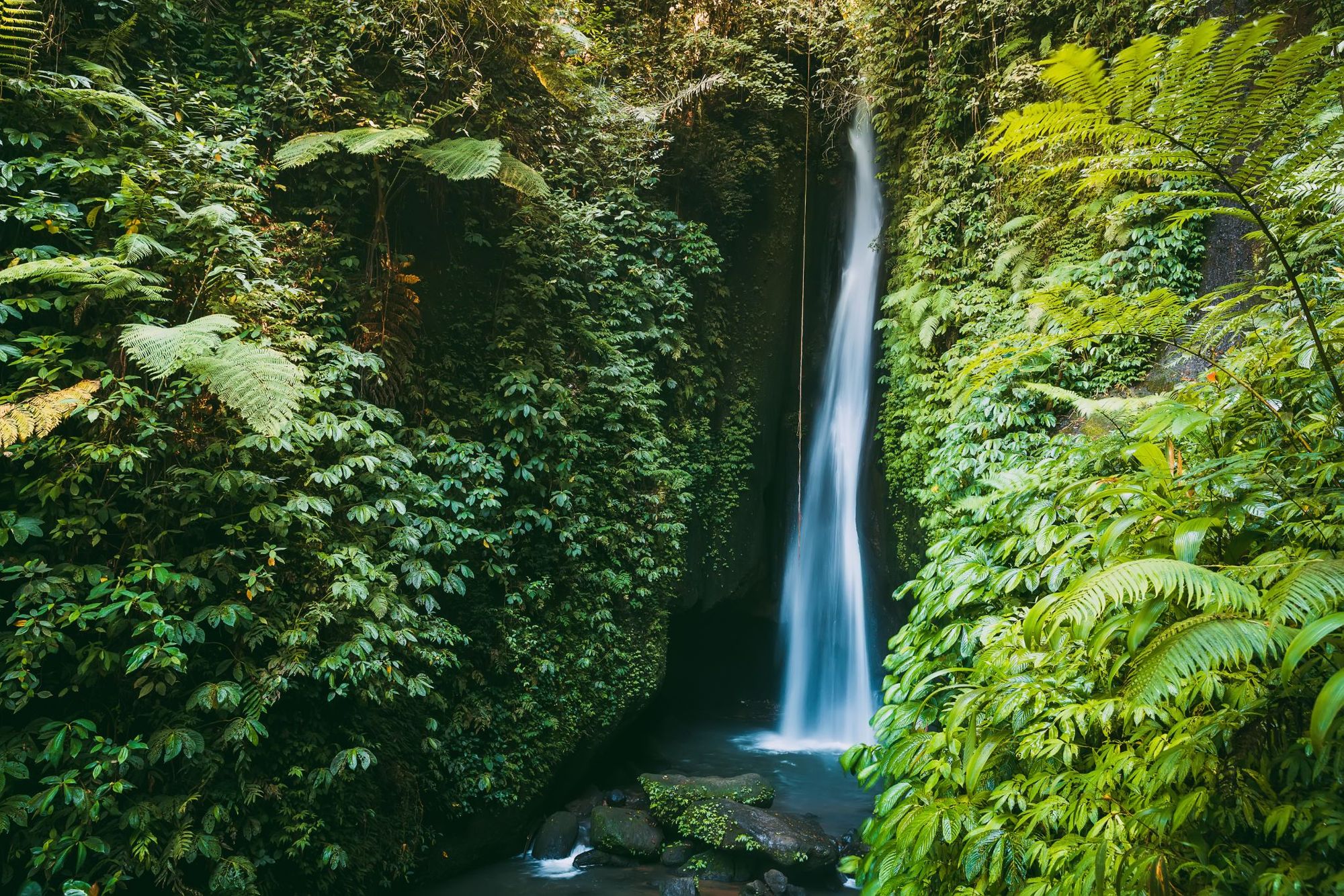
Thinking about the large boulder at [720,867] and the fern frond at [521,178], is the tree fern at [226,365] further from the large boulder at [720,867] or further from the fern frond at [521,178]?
the large boulder at [720,867]

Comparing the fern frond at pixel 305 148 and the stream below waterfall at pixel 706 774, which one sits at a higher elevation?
the fern frond at pixel 305 148

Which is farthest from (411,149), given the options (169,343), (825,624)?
(825,624)

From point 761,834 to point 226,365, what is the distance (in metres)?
5.37

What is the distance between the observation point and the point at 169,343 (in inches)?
143

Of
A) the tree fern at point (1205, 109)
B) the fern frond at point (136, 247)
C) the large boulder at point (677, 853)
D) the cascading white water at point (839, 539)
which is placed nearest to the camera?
the tree fern at point (1205, 109)

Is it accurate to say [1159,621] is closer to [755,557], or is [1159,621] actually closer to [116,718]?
[116,718]

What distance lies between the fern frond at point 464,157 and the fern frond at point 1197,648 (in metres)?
4.91

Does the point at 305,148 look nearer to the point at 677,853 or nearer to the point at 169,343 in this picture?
the point at 169,343

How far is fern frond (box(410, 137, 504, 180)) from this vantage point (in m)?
5.19

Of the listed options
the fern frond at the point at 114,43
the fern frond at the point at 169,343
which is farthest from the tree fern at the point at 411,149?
the fern frond at the point at 169,343

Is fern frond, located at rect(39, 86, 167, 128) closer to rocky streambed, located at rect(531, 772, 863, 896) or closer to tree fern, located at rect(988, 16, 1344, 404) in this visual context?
tree fern, located at rect(988, 16, 1344, 404)

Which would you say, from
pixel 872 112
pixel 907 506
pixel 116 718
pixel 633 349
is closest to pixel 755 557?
pixel 907 506

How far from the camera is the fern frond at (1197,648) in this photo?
1650 mm

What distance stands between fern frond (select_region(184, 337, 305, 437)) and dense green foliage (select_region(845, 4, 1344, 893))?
3.36 metres
